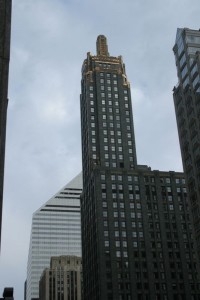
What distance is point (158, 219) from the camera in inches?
5586

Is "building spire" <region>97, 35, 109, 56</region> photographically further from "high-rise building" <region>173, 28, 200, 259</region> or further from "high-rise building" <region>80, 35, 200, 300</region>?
"high-rise building" <region>173, 28, 200, 259</region>

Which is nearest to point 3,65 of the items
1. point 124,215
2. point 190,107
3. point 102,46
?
point 190,107

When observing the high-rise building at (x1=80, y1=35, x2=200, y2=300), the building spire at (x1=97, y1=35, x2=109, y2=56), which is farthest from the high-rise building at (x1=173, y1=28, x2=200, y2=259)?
the building spire at (x1=97, y1=35, x2=109, y2=56)

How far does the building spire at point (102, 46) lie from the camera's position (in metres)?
186

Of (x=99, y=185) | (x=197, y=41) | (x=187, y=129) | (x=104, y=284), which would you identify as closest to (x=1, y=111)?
(x=187, y=129)

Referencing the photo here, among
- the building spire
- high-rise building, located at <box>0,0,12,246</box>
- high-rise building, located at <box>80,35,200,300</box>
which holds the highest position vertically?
the building spire

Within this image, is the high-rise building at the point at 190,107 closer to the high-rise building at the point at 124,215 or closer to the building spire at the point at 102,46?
the high-rise building at the point at 124,215

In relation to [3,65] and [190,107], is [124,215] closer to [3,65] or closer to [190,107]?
[190,107]

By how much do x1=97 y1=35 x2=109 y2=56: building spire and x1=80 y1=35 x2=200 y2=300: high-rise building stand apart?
1611 cm

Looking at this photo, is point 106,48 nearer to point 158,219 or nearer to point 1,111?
point 158,219

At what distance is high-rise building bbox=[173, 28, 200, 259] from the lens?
303ft

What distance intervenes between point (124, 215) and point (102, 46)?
8039cm

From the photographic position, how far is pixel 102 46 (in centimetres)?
18812

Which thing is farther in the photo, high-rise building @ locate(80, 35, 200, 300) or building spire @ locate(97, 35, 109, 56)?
building spire @ locate(97, 35, 109, 56)
